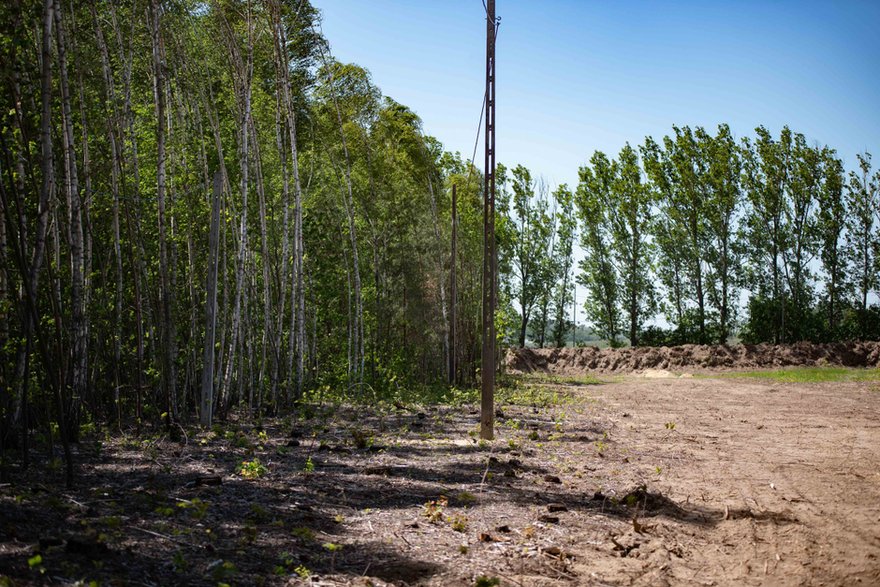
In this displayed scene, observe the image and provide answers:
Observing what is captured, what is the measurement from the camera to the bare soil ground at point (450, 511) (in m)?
4.00

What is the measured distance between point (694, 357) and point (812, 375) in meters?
6.50

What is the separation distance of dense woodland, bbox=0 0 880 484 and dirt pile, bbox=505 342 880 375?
256 centimetres

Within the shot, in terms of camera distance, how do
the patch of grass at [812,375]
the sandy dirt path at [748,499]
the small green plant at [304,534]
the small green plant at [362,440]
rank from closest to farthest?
the sandy dirt path at [748,499] → the small green plant at [304,534] → the small green plant at [362,440] → the patch of grass at [812,375]

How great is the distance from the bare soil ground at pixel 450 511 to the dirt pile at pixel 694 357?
2057 centimetres

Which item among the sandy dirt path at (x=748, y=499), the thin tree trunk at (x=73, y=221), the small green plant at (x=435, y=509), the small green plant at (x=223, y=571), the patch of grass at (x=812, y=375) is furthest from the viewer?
the patch of grass at (x=812, y=375)

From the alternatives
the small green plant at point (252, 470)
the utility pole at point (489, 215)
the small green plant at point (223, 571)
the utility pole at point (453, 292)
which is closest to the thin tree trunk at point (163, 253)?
the small green plant at point (252, 470)

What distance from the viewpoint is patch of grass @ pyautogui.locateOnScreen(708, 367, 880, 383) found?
2212 centimetres

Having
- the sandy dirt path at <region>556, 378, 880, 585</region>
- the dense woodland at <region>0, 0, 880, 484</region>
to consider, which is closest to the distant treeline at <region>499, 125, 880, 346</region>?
the dense woodland at <region>0, 0, 880, 484</region>

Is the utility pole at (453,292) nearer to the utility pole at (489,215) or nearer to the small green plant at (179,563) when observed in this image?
the utility pole at (489,215)

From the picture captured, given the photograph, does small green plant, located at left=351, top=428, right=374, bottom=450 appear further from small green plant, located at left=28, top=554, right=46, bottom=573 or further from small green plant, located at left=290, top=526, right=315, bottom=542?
small green plant, located at left=28, top=554, right=46, bottom=573

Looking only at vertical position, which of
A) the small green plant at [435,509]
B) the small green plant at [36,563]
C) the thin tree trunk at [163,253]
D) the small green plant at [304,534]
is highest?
the thin tree trunk at [163,253]

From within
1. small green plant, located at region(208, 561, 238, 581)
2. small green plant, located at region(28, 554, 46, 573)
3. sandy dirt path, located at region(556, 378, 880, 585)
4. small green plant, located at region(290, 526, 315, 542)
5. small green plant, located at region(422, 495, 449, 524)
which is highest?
small green plant, located at region(28, 554, 46, 573)

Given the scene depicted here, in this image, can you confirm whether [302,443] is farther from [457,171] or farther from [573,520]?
[457,171]

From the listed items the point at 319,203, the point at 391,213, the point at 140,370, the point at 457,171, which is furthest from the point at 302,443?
the point at 457,171
